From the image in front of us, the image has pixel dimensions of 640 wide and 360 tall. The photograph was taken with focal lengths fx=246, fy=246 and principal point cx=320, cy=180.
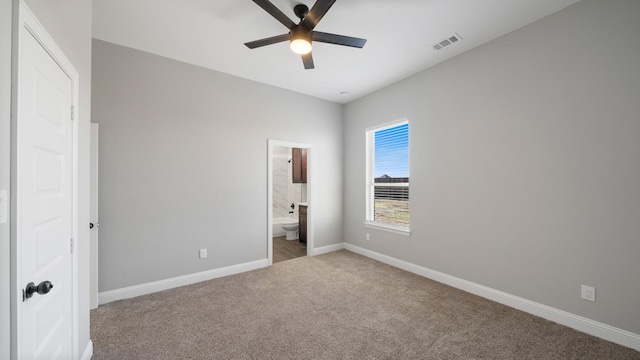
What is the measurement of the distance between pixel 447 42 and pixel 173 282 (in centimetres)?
441

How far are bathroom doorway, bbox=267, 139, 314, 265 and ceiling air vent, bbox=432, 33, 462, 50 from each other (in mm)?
2415

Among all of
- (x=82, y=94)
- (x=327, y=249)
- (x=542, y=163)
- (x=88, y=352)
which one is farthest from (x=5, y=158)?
(x=327, y=249)

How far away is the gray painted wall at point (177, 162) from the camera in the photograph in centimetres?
280

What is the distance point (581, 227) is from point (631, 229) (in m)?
0.28

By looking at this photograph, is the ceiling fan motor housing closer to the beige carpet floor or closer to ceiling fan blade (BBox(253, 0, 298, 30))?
ceiling fan blade (BBox(253, 0, 298, 30))

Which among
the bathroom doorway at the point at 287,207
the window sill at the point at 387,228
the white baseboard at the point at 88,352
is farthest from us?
the bathroom doorway at the point at 287,207

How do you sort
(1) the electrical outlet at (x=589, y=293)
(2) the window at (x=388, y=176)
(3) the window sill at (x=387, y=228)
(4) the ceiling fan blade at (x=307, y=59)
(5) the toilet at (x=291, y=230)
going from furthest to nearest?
(5) the toilet at (x=291, y=230)
(2) the window at (x=388, y=176)
(3) the window sill at (x=387, y=228)
(4) the ceiling fan blade at (x=307, y=59)
(1) the electrical outlet at (x=589, y=293)

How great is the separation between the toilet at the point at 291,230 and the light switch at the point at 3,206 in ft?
16.3

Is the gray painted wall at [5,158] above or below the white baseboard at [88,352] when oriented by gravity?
above

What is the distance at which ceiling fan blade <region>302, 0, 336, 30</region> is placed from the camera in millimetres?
1815

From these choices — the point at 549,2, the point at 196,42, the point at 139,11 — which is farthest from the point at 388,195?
the point at 139,11

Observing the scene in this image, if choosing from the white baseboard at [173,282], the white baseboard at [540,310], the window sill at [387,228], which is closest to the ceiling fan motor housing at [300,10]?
the window sill at [387,228]

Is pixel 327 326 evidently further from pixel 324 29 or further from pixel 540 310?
pixel 324 29

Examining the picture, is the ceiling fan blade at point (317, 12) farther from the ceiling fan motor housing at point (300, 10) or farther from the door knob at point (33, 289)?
the door knob at point (33, 289)
